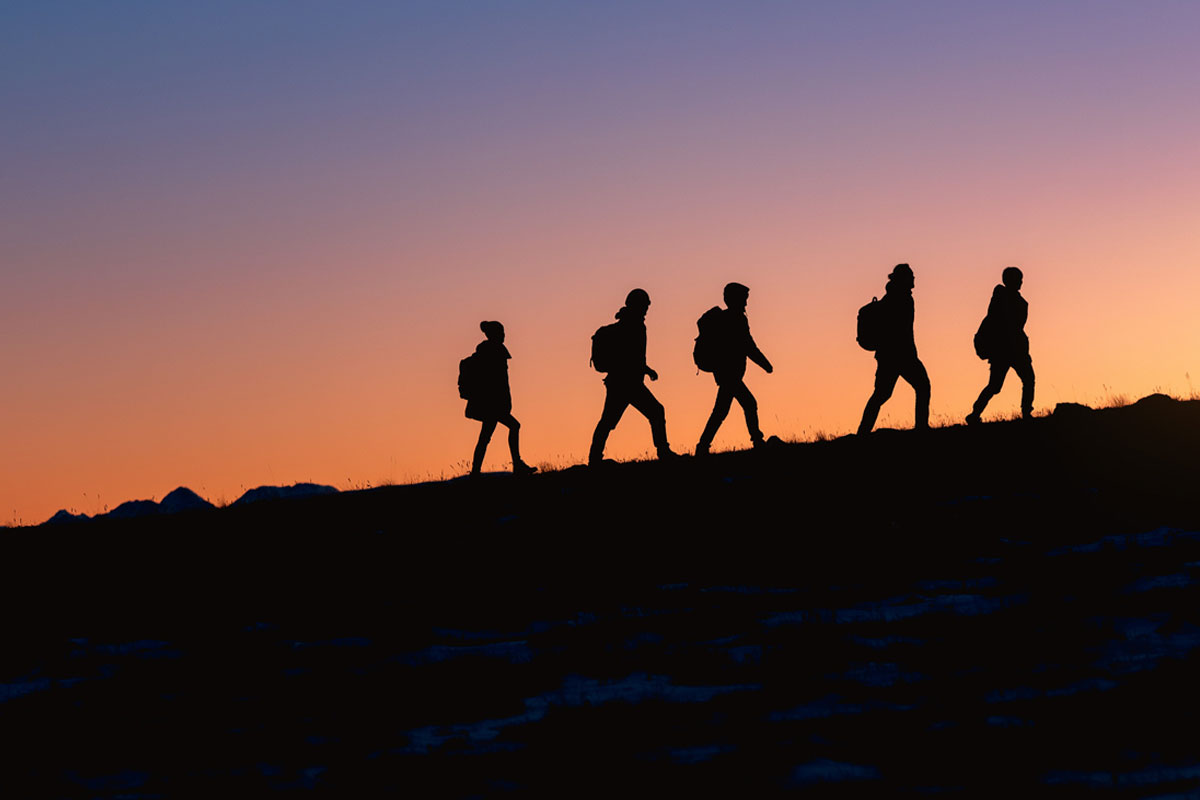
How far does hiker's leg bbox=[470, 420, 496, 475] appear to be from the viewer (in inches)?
732

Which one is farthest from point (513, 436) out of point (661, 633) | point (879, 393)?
point (661, 633)

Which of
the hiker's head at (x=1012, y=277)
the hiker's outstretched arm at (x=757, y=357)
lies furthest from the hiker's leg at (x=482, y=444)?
the hiker's head at (x=1012, y=277)

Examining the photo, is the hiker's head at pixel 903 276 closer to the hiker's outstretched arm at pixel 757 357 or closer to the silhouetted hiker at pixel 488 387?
the hiker's outstretched arm at pixel 757 357

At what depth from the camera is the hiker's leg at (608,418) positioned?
1750 centimetres

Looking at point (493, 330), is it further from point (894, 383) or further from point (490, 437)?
point (894, 383)

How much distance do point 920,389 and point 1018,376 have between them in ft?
6.14

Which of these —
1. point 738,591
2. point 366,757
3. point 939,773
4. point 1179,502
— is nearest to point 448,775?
point 366,757

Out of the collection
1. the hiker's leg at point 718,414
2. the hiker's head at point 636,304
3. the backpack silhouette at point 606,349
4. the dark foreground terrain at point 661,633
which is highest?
the hiker's head at point 636,304

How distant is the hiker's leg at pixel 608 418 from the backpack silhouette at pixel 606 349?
0.93ft

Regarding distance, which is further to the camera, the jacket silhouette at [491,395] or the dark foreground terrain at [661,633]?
the jacket silhouette at [491,395]

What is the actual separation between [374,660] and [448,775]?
2.94m

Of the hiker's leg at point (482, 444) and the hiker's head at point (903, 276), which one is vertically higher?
the hiker's head at point (903, 276)

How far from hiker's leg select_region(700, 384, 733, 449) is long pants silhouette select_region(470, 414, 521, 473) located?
2.57 meters

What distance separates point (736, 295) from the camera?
17.8 metres
